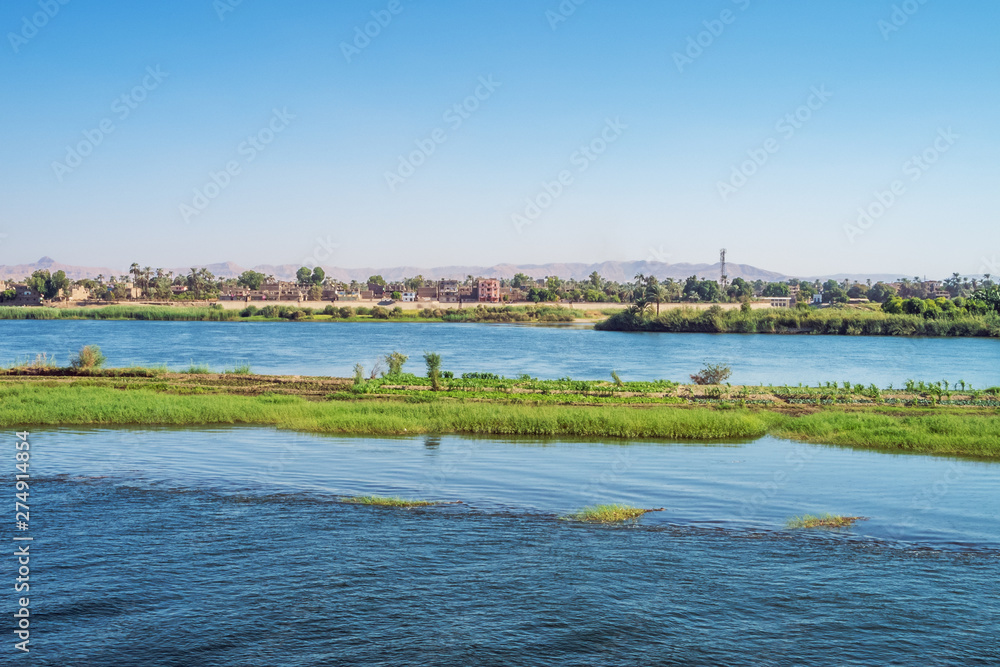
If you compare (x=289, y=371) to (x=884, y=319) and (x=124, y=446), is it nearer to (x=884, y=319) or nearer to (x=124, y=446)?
(x=124, y=446)

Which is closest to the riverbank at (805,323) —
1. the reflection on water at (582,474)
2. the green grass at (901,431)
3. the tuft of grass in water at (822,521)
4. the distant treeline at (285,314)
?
the distant treeline at (285,314)

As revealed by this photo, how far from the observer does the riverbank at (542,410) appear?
95.9 ft

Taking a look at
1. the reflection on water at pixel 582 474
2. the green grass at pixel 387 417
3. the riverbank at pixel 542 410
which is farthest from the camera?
the green grass at pixel 387 417

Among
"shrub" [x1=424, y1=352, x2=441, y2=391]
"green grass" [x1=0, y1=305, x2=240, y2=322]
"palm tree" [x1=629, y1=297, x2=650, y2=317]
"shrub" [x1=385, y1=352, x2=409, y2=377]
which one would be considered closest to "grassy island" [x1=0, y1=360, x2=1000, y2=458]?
"shrub" [x1=424, y1=352, x2=441, y2=391]

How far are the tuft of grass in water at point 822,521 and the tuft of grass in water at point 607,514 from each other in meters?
3.38

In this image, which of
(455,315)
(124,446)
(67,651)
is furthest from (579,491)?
(455,315)

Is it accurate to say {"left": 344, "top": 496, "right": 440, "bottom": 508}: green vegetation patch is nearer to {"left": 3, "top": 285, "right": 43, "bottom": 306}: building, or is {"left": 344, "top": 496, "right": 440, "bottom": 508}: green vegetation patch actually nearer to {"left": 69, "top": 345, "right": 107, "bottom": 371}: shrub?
{"left": 69, "top": 345, "right": 107, "bottom": 371}: shrub

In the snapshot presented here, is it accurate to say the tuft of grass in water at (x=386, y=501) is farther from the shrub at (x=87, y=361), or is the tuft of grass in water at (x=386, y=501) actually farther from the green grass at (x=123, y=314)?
the green grass at (x=123, y=314)

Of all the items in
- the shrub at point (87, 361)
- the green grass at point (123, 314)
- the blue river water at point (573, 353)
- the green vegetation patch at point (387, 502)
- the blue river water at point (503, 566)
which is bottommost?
the blue river water at point (503, 566)

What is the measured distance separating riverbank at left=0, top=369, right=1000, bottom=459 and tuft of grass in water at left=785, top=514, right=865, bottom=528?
10213 mm

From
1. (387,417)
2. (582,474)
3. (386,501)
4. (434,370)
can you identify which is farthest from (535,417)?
(386,501)

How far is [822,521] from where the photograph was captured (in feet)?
59.4

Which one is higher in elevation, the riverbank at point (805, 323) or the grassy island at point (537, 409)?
the riverbank at point (805, 323)

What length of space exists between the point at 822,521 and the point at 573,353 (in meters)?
56.6
